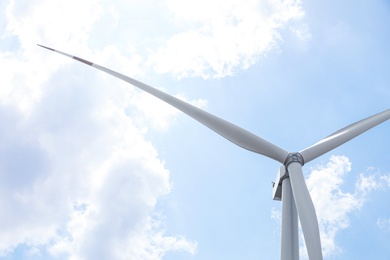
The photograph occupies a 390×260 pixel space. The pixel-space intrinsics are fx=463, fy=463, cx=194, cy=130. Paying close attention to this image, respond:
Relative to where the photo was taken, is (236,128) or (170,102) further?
(170,102)

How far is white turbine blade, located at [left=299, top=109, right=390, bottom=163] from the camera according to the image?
2125 centimetres

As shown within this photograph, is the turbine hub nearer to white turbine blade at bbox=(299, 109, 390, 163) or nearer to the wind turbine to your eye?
the wind turbine

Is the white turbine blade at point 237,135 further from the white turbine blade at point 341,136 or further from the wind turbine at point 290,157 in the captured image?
the white turbine blade at point 341,136

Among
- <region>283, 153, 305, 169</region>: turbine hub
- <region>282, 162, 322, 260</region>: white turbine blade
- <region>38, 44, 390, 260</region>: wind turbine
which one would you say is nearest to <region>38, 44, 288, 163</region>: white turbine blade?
<region>38, 44, 390, 260</region>: wind turbine

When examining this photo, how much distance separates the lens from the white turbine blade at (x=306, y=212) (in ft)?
53.0

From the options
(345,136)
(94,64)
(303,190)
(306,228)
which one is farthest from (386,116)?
(94,64)

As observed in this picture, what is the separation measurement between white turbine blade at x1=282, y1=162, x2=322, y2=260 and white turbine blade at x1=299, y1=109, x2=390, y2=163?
1.48 meters

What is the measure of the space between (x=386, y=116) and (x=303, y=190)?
28.9 feet

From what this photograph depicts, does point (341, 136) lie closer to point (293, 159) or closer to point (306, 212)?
point (293, 159)

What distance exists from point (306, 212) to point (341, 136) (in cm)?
636

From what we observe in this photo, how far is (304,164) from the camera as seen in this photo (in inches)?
817

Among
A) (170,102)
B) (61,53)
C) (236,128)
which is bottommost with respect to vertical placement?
(236,128)

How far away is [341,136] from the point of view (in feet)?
73.5

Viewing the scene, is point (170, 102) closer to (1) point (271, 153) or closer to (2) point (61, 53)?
(1) point (271, 153)
